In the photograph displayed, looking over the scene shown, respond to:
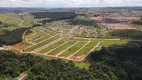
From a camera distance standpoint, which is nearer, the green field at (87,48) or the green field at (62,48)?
the green field at (87,48)

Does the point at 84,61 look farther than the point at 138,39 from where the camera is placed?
No

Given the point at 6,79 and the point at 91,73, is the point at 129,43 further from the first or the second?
the point at 6,79

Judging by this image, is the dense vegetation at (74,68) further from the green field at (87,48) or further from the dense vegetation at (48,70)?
the green field at (87,48)

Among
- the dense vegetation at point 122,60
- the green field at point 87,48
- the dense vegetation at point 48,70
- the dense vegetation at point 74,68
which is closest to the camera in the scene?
the dense vegetation at point 48,70

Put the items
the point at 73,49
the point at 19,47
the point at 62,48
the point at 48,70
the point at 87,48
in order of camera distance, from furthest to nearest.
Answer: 1. the point at 19,47
2. the point at 62,48
3. the point at 87,48
4. the point at 73,49
5. the point at 48,70

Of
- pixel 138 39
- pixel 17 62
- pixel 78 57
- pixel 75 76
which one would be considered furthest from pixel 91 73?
pixel 138 39

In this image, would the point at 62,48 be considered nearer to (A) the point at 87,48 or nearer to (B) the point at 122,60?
Result: (A) the point at 87,48

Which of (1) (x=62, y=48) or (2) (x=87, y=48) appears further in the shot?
(1) (x=62, y=48)

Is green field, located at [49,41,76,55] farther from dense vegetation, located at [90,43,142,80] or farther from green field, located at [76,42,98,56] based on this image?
dense vegetation, located at [90,43,142,80]

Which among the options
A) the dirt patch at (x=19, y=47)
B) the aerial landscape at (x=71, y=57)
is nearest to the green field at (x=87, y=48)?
the aerial landscape at (x=71, y=57)

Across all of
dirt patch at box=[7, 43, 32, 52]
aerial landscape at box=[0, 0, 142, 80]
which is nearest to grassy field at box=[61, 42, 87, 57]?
aerial landscape at box=[0, 0, 142, 80]

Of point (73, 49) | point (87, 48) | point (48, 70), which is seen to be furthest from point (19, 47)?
point (48, 70)
